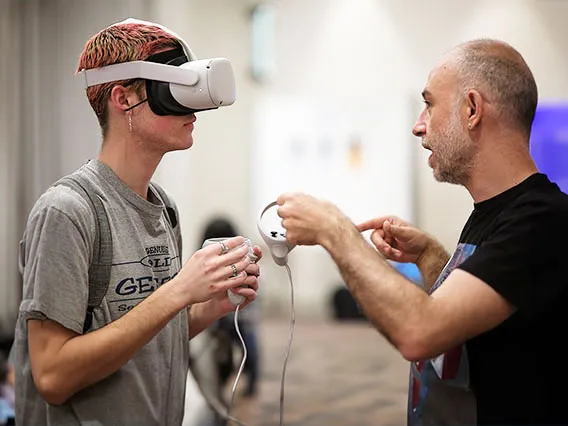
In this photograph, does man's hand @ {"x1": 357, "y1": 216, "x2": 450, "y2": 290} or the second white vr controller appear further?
man's hand @ {"x1": 357, "y1": 216, "x2": 450, "y2": 290}

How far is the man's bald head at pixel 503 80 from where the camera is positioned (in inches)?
66.7

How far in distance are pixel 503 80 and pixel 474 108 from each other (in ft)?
0.26

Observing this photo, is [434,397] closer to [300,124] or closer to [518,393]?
[518,393]

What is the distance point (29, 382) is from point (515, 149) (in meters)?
1.09

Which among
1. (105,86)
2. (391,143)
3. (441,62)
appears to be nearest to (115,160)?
(105,86)

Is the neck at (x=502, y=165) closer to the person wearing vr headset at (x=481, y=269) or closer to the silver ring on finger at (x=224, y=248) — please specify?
the person wearing vr headset at (x=481, y=269)

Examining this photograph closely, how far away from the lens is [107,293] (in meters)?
1.67

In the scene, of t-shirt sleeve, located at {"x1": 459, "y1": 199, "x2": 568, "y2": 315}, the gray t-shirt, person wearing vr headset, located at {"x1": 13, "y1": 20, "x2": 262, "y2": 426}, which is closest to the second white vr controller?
person wearing vr headset, located at {"x1": 13, "y1": 20, "x2": 262, "y2": 426}

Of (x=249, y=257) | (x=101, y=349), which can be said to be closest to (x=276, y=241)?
(x=249, y=257)

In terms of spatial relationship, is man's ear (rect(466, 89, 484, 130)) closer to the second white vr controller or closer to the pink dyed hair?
the second white vr controller

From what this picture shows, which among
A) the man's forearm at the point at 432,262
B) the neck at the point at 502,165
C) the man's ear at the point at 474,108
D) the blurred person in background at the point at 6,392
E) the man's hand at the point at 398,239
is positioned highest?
the man's ear at the point at 474,108

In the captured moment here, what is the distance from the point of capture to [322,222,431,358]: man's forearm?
4.94ft

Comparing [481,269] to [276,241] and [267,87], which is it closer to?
[276,241]

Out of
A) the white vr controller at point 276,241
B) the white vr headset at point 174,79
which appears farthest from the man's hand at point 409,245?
the white vr headset at point 174,79
